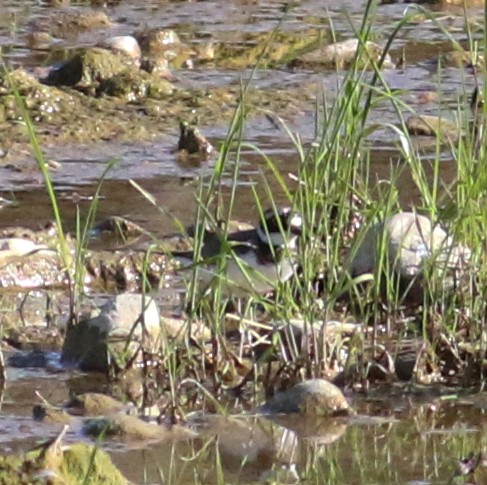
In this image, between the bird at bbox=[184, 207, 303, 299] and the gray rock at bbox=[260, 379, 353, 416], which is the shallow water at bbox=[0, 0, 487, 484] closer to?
the gray rock at bbox=[260, 379, 353, 416]

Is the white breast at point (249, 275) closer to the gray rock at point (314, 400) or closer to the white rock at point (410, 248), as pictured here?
the white rock at point (410, 248)

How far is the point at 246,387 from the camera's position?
5.27 metres

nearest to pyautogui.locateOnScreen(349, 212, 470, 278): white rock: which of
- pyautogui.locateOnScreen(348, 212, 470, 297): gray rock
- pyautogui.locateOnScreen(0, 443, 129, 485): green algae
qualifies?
pyautogui.locateOnScreen(348, 212, 470, 297): gray rock

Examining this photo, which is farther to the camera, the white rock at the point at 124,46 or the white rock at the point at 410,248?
the white rock at the point at 124,46

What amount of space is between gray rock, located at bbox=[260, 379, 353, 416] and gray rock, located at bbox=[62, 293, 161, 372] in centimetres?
55

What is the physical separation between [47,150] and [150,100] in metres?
1.18

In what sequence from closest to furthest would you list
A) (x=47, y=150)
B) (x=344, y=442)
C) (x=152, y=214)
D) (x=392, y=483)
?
(x=392, y=483) → (x=344, y=442) → (x=152, y=214) → (x=47, y=150)

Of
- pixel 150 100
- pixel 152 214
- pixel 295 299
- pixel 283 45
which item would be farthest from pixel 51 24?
pixel 295 299

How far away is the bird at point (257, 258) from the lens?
5035mm

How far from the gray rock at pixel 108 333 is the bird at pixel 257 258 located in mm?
244

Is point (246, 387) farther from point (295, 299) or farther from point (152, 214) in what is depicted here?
point (152, 214)

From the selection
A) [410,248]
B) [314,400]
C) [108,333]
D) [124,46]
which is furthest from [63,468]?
[124,46]

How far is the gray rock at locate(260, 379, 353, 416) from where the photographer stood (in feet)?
16.3

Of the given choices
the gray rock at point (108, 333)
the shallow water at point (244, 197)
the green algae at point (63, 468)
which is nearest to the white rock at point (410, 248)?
the shallow water at point (244, 197)
